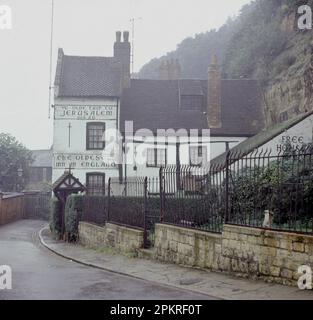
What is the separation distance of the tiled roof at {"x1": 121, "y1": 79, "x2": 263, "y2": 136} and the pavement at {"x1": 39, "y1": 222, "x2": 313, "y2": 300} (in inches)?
640

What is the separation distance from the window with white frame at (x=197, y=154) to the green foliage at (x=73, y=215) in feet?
35.0

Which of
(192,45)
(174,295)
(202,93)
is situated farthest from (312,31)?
(192,45)

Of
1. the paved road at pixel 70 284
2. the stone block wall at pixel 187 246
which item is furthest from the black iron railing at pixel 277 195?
the paved road at pixel 70 284

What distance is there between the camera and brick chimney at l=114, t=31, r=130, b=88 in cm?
3522

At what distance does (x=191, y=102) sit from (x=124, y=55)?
237 inches

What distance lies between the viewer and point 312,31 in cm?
2912

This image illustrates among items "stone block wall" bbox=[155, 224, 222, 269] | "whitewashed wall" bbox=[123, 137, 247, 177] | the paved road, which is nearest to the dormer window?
"whitewashed wall" bbox=[123, 137, 247, 177]

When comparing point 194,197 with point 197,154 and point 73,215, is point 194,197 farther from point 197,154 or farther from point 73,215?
point 197,154

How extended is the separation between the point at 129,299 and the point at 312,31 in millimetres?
24504

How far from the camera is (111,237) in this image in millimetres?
A: 17531

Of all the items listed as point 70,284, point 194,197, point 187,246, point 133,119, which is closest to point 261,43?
point 133,119

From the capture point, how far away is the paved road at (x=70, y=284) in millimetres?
9445

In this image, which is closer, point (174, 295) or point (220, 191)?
point (174, 295)

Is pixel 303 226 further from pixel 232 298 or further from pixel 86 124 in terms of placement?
pixel 86 124
